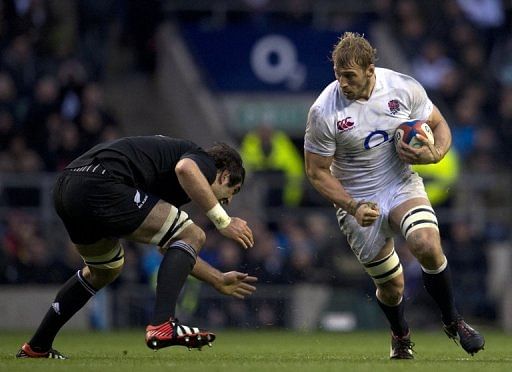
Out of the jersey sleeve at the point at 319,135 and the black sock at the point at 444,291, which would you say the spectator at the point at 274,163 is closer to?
the jersey sleeve at the point at 319,135

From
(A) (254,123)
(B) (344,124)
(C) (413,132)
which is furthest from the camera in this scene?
(A) (254,123)

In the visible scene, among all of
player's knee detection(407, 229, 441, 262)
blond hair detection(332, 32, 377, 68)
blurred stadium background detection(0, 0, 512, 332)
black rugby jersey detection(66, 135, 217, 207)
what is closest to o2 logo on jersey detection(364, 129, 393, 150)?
blond hair detection(332, 32, 377, 68)

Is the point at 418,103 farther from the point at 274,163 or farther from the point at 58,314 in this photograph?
the point at 274,163

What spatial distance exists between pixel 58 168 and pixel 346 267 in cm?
397

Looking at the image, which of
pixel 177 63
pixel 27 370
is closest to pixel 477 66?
pixel 177 63

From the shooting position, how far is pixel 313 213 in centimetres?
2009

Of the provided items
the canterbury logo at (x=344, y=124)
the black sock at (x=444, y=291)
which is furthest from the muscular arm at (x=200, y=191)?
the black sock at (x=444, y=291)

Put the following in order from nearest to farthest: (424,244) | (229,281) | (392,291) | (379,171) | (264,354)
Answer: (229,281) < (424,244) < (379,171) < (392,291) < (264,354)

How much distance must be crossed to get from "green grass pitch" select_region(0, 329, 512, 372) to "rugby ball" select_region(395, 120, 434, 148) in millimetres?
1558

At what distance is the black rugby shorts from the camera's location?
10.2 meters

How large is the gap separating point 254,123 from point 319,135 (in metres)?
11.3

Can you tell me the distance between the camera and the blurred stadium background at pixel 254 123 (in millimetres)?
18797

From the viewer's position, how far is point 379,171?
1127cm

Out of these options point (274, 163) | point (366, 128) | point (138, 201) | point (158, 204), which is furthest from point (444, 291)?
point (274, 163)
